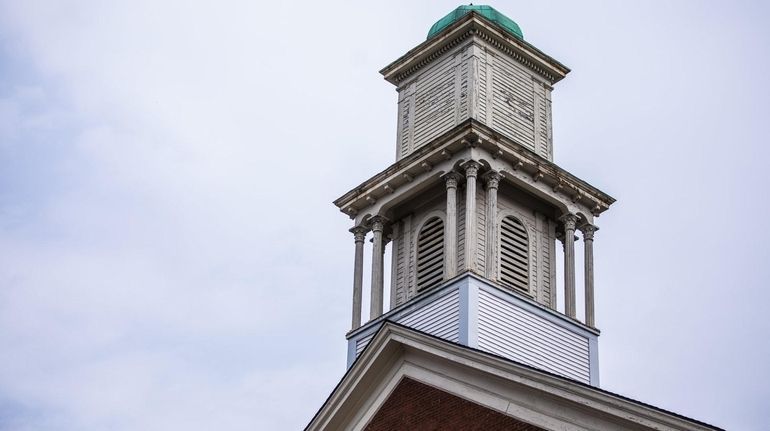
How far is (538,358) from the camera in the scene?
26.7 metres

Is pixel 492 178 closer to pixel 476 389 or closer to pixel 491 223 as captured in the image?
pixel 491 223

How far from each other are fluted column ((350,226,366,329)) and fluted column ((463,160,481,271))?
3.25 metres

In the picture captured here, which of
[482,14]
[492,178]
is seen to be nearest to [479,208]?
[492,178]

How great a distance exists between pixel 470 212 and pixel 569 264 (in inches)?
112

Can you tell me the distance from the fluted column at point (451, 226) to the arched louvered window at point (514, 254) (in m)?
1.42

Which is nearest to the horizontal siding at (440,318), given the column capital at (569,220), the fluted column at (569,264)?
the fluted column at (569,264)

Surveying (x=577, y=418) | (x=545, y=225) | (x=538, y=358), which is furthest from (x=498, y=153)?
(x=577, y=418)

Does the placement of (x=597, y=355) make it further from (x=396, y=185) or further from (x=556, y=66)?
(x=556, y=66)

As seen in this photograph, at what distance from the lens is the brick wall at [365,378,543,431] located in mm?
21078

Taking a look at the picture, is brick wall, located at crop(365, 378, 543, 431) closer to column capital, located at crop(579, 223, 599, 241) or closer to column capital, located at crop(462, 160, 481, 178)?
column capital, located at crop(462, 160, 481, 178)

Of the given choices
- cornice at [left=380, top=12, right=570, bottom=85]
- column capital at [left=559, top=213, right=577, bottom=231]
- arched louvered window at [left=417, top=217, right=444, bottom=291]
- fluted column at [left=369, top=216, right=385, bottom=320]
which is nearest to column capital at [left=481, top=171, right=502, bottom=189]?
arched louvered window at [left=417, top=217, right=444, bottom=291]

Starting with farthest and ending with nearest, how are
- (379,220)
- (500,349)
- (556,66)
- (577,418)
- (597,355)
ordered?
1. (556,66)
2. (379,220)
3. (597,355)
4. (500,349)
5. (577,418)

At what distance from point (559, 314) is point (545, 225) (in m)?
3.28

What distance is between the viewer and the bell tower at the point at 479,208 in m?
26.9
